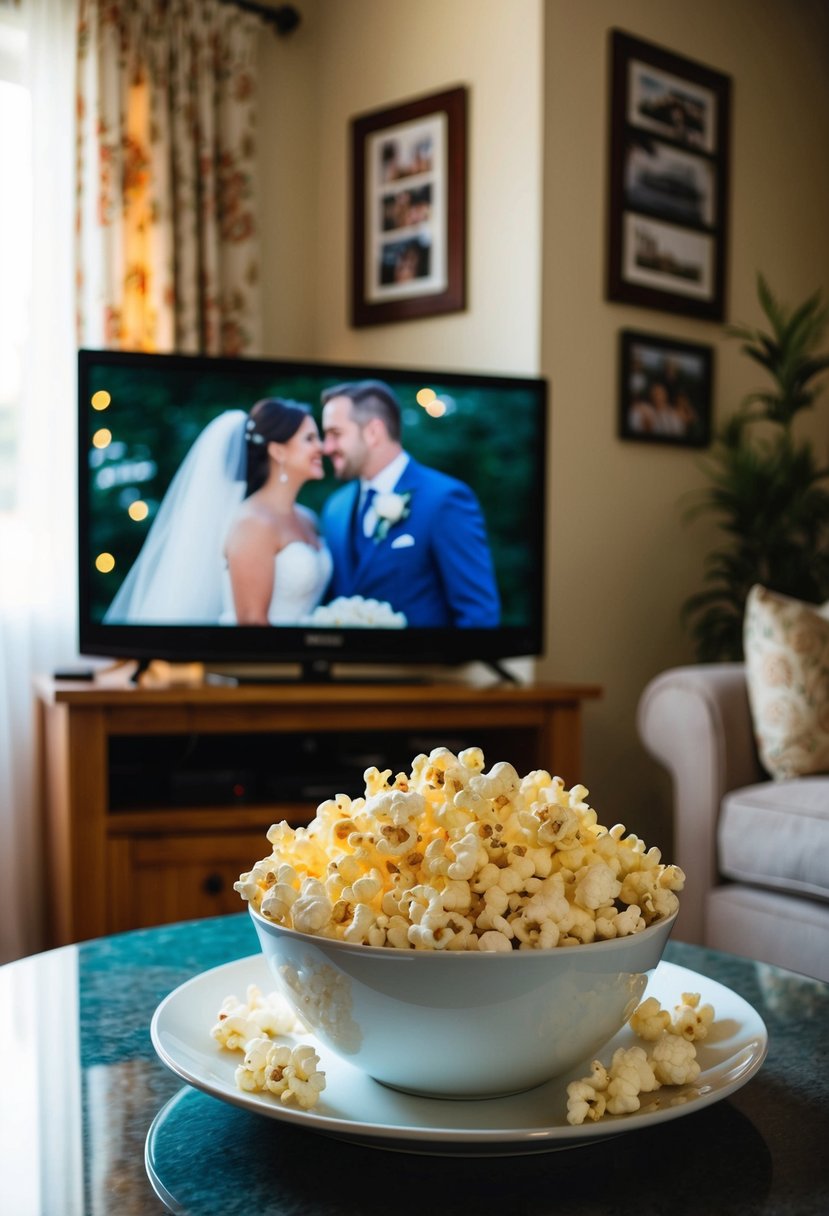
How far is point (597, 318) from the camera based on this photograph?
10.0 feet

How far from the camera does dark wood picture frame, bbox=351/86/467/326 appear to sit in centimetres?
306

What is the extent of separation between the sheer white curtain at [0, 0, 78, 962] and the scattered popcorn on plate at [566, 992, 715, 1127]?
7.02 ft

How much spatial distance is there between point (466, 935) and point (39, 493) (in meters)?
2.28

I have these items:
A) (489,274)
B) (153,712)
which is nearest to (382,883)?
(153,712)

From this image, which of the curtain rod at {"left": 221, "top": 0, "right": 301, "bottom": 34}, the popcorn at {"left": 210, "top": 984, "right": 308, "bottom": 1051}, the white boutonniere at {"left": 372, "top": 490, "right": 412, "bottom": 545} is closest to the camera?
the popcorn at {"left": 210, "top": 984, "right": 308, "bottom": 1051}

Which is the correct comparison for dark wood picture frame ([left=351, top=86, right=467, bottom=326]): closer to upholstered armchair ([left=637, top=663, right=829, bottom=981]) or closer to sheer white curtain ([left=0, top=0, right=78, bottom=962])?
sheer white curtain ([left=0, top=0, right=78, bottom=962])

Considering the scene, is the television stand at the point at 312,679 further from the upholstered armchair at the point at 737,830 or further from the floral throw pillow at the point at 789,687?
the floral throw pillow at the point at 789,687

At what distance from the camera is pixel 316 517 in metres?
2.62

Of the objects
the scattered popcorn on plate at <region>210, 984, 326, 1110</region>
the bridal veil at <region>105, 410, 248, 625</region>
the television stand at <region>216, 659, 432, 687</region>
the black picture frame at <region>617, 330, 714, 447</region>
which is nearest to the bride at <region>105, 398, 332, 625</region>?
the bridal veil at <region>105, 410, 248, 625</region>

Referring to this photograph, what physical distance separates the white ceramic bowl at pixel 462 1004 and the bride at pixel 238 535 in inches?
71.7

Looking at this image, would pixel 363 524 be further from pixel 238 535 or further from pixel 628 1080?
pixel 628 1080

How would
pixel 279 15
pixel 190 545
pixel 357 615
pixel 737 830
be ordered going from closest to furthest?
1. pixel 737 830
2. pixel 190 545
3. pixel 357 615
4. pixel 279 15

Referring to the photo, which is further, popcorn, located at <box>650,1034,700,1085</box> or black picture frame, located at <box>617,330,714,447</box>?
black picture frame, located at <box>617,330,714,447</box>

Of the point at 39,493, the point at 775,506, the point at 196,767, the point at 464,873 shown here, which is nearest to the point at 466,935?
the point at 464,873
